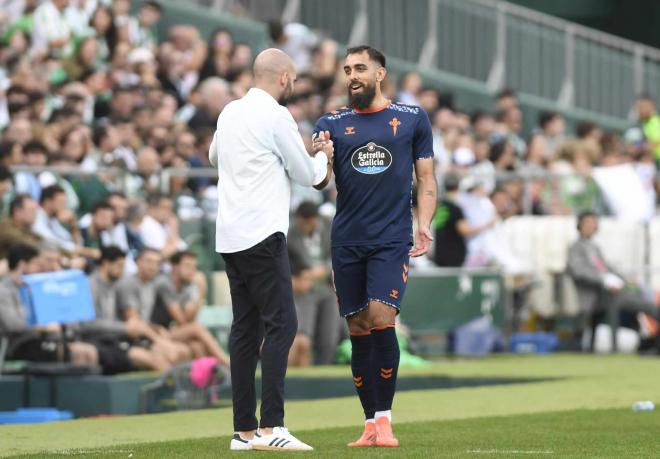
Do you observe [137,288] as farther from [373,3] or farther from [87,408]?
[373,3]

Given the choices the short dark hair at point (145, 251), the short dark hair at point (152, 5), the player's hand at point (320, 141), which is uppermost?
the short dark hair at point (152, 5)

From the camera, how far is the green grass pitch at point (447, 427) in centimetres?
931

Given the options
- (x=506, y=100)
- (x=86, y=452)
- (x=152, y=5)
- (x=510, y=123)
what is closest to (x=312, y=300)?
(x=152, y=5)

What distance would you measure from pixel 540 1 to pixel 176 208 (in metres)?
16.2

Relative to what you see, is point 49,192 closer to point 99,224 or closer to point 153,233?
point 99,224

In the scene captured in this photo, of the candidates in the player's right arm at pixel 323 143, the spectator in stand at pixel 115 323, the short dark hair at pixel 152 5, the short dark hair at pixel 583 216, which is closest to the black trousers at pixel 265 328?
the player's right arm at pixel 323 143

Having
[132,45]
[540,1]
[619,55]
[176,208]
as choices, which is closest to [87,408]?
[176,208]

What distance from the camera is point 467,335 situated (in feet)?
66.6

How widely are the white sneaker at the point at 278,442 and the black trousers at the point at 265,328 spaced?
0.18ft

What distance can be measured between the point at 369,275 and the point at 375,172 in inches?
23.7

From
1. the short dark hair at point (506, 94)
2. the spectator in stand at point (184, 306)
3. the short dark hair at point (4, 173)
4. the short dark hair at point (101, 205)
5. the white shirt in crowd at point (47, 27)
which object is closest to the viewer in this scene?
the short dark hair at point (4, 173)

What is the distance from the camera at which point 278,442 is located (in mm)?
9078

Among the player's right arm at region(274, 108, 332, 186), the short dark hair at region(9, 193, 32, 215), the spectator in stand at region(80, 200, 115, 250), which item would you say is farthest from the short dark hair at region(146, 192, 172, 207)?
the player's right arm at region(274, 108, 332, 186)

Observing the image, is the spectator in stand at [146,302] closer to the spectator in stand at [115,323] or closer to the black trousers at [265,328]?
the spectator in stand at [115,323]
